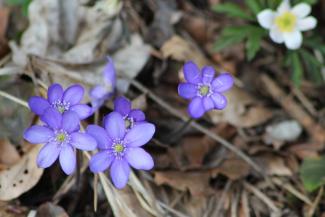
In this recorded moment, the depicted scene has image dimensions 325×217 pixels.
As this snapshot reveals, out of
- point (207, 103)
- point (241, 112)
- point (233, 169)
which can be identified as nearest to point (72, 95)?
point (207, 103)

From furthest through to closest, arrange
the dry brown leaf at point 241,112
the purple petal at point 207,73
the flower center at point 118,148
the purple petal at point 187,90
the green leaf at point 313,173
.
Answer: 1. the dry brown leaf at point 241,112
2. the green leaf at point 313,173
3. the purple petal at point 207,73
4. the purple petal at point 187,90
5. the flower center at point 118,148

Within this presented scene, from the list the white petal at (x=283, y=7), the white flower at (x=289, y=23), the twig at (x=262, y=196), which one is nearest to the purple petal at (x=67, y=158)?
the twig at (x=262, y=196)

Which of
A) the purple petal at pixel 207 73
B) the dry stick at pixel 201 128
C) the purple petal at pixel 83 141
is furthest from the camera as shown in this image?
the dry stick at pixel 201 128

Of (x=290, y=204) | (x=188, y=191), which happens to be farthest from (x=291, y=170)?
(x=188, y=191)

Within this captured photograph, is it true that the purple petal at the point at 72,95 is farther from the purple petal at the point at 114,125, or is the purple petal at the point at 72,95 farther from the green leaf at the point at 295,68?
the green leaf at the point at 295,68

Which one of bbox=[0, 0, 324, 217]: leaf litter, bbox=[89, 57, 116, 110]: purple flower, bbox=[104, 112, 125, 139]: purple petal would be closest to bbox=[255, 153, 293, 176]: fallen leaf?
bbox=[0, 0, 324, 217]: leaf litter
